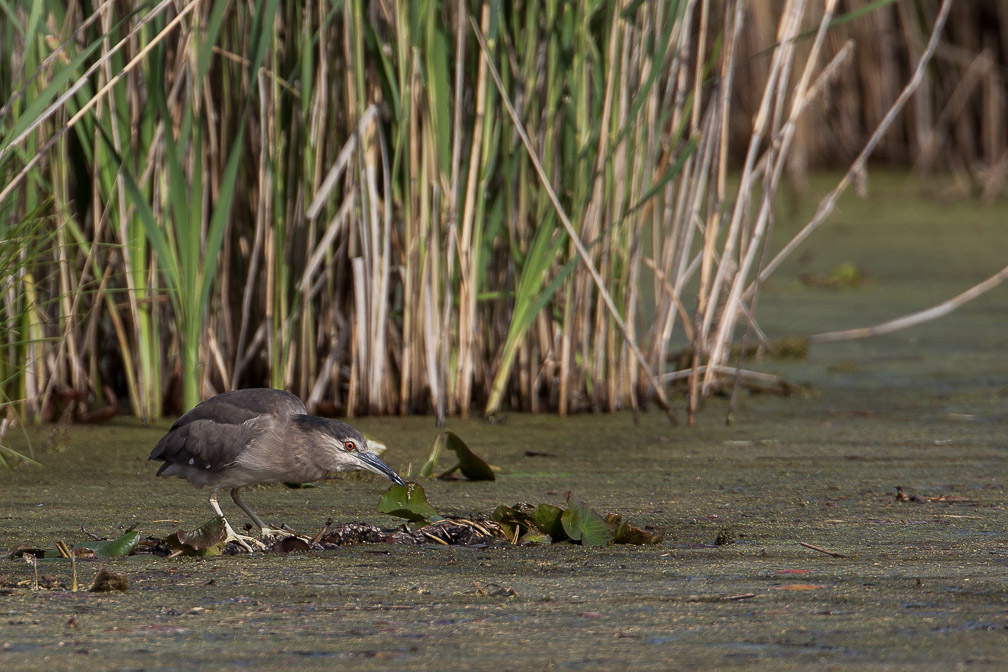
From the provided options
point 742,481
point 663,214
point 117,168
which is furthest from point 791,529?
point 117,168

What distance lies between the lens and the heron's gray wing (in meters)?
2.48

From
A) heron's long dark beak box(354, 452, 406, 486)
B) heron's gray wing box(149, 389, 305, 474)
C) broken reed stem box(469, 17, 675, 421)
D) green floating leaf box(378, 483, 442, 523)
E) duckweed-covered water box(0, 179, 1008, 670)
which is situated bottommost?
duckweed-covered water box(0, 179, 1008, 670)

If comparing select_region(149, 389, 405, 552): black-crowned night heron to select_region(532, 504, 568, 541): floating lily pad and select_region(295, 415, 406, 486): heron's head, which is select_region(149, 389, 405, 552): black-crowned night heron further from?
select_region(532, 504, 568, 541): floating lily pad

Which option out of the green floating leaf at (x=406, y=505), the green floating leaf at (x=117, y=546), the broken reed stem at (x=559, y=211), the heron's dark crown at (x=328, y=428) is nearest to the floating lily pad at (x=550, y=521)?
the green floating leaf at (x=406, y=505)

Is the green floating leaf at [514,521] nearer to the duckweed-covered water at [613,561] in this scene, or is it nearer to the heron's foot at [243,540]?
the duckweed-covered water at [613,561]

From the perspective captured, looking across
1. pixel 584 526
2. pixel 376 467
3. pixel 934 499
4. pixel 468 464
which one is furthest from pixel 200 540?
pixel 934 499

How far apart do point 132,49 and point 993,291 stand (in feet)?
12.5

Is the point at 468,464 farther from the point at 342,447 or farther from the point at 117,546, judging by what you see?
the point at 117,546

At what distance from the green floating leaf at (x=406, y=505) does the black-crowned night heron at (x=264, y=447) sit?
0.9 inches

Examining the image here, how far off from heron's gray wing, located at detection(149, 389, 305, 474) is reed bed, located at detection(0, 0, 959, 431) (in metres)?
0.70

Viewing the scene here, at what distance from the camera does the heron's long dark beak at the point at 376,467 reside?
246cm

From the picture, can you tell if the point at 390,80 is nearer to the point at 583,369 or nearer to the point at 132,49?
the point at 132,49

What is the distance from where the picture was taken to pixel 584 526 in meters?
2.36

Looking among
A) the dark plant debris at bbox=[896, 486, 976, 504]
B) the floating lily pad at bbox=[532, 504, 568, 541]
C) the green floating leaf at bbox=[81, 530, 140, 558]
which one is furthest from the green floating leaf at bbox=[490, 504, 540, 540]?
the dark plant debris at bbox=[896, 486, 976, 504]
